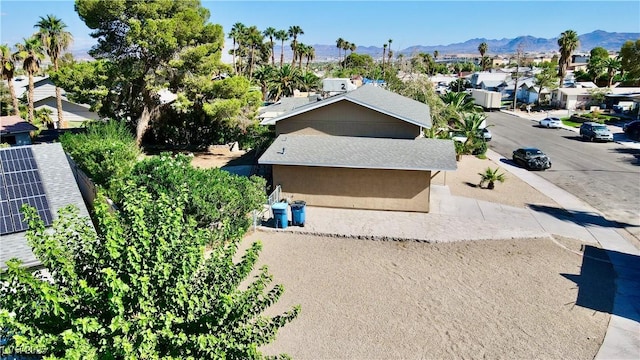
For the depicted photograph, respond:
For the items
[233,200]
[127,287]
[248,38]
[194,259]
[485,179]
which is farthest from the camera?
[248,38]

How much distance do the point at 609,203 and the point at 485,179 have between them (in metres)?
5.88

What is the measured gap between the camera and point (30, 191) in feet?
36.9

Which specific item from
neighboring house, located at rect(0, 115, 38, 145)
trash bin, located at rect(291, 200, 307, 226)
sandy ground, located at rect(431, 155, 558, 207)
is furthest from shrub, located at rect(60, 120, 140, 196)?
sandy ground, located at rect(431, 155, 558, 207)

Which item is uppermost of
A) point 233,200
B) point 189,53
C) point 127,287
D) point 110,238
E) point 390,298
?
point 189,53

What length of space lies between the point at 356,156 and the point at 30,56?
106 ft

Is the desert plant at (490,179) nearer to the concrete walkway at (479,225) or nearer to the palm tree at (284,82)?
the concrete walkway at (479,225)

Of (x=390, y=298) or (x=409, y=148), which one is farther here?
(x=409, y=148)

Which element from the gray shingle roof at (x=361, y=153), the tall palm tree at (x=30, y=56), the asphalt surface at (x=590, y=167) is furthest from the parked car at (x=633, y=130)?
the tall palm tree at (x=30, y=56)

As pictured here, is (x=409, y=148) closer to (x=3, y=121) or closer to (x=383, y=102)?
(x=383, y=102)

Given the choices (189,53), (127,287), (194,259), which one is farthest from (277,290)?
(189,53)

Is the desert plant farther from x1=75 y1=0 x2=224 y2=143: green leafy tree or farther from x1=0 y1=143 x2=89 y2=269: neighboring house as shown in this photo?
x1=0 y1=143 x2=89 y2=269: neighboring house

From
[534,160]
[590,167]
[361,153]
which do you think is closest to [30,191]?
[361,153]

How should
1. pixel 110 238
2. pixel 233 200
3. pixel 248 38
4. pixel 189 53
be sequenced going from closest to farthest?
pixel 110 238 → pixel 233 200 → pixel 189 53 → pixel 248 38

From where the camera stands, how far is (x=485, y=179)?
23500 millimetres
